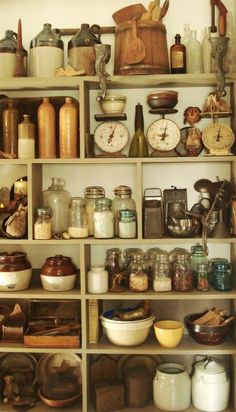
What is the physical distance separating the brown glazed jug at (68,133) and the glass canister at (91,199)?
0.63 feet

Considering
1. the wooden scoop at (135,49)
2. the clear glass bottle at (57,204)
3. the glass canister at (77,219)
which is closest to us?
the wooden scoop at (135,49)

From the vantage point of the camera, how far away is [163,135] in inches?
98.1

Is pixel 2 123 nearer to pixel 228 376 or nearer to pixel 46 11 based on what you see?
pixel 46 11

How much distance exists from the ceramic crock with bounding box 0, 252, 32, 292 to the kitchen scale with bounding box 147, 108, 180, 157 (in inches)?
31.9

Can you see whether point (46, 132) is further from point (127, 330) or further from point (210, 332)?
point (210, 332)

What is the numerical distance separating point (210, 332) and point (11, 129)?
4.32ft

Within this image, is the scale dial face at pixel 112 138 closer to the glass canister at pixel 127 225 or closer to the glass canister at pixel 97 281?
the glass canister at pixel 127 225

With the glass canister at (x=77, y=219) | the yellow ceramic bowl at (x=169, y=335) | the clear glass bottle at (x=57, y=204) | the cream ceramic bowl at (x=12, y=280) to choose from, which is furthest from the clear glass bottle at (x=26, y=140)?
the yellow ceramic bowl at (x=169, y=335)

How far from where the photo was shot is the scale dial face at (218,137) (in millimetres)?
2439

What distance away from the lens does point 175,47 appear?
248 centimetres

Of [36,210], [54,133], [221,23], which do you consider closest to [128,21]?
[221,23]

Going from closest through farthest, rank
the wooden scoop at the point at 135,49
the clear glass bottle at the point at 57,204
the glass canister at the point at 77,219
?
the wooden scoop at the point at 135,49
the glass canister at the point at 77,219
the clear glass bottle at the point at 57,204

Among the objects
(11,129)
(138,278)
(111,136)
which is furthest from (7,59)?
(138,278)

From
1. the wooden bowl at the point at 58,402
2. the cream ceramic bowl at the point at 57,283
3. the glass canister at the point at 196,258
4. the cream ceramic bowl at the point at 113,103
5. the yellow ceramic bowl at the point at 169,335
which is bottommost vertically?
the wooden bowl at the point at 58,402
